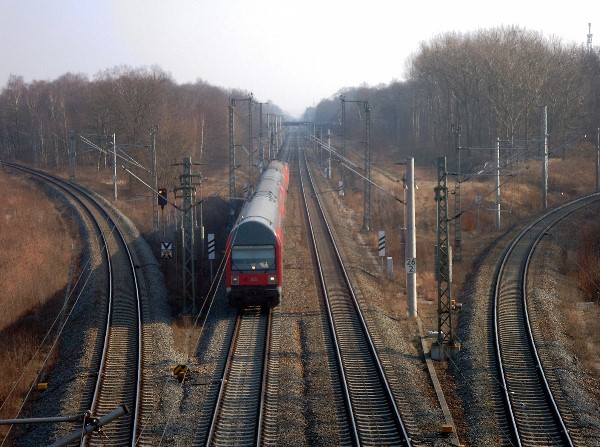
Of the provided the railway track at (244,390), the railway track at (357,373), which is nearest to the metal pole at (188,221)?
the railway track at (244,390)

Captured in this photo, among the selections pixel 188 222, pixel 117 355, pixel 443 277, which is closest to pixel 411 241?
pixel 443 277

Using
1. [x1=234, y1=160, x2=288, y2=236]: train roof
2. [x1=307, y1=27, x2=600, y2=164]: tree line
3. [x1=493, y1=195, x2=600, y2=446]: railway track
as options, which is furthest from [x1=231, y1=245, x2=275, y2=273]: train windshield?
→ [x1=307, y1=27, x2=600, y2=164]: tree line

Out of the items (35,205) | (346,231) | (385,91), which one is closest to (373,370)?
(346,231)

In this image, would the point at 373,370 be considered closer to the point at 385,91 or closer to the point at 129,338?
the point at 129,338

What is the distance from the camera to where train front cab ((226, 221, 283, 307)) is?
1769cm

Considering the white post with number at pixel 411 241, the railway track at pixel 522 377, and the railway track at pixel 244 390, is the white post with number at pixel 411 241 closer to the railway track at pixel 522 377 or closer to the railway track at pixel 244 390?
the railway track at pixel 522 377

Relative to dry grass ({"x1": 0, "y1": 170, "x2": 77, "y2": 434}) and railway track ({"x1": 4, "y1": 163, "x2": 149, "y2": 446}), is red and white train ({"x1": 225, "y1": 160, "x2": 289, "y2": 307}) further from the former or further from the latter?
dry grass ({"x1": 0, "y1": 170, "x2": 77, "y2": 434})

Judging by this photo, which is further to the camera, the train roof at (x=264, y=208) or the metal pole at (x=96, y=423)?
the train roof at (x=264, y=208)

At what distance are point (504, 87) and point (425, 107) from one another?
2793 cm

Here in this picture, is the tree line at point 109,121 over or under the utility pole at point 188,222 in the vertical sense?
over

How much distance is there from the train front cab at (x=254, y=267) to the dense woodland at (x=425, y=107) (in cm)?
1971

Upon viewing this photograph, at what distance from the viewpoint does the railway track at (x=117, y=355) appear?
448 inches

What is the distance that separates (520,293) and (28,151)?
57.8 metres

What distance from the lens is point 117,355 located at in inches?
586
